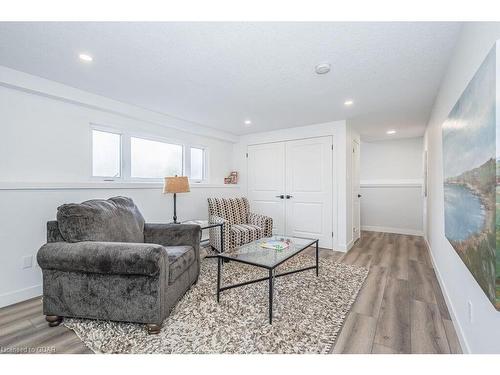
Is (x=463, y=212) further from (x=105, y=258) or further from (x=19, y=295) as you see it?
(x=19, y=295)

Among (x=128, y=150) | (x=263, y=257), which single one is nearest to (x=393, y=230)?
(x=263, y=257)

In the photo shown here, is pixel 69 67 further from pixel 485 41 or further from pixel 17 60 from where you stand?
pixel 485 41

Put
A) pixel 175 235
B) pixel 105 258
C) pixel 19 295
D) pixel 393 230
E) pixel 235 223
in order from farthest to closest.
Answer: pixel 393 230
pixel 235 223
pixel 175 235
pixel 19 295
pixel 105 258

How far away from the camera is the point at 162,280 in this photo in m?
1.69

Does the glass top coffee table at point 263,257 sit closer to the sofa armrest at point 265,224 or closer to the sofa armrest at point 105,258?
the sofa armrest at point 105,258

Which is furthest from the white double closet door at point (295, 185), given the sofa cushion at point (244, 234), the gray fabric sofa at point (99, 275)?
the gray fabric sofa at point (99, 275)

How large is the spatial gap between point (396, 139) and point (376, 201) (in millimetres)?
1438

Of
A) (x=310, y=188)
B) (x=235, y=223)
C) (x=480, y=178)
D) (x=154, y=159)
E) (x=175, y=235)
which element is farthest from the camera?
(x=310, y=188)

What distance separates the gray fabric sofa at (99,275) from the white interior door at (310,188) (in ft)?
8.89

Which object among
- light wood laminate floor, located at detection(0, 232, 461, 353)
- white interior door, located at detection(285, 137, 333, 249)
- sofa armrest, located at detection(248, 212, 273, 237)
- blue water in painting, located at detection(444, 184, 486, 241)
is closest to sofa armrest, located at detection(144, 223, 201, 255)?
light wood laminate floor, located at detection(0, 232, 461, 353)

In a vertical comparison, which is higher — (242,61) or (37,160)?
(242,61)

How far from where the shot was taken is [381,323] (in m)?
1.78

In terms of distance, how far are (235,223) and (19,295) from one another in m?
2.59

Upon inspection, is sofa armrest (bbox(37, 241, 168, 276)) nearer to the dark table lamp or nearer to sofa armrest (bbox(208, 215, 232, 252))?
the dark table lamp
